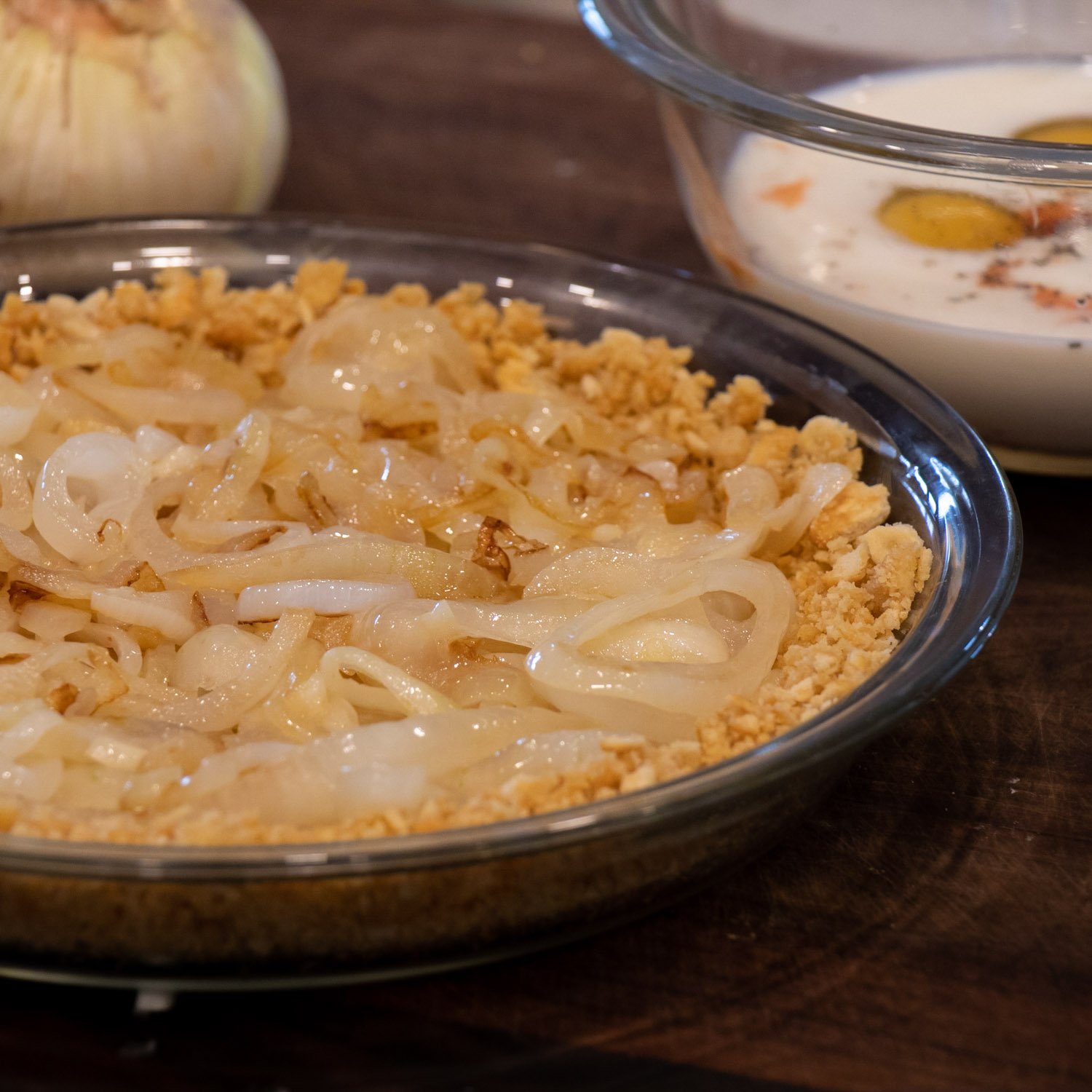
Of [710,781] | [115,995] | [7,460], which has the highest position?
[710,781]

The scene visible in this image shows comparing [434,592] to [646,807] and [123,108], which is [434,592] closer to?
[646,807]

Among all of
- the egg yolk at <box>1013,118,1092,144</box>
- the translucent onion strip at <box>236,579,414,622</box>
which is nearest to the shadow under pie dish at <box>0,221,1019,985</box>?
the translucent onion strip at <box>236,579,414,622</box>

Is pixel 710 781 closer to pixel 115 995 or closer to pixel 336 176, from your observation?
pixel 115 995

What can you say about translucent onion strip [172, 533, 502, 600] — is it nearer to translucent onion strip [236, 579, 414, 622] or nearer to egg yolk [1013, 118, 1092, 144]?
translucent onion strip [236, 579, 414, 622]

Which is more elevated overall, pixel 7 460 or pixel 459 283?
pixel 459 283

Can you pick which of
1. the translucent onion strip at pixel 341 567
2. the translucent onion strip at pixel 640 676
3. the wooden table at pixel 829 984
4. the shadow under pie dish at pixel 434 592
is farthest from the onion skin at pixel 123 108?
the wooden table at pixel 829 984

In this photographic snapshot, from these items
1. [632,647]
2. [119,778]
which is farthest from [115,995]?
[632,647]
